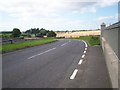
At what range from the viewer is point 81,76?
941cm

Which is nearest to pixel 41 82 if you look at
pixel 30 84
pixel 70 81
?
pixel 30 84

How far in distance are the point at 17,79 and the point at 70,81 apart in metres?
2.21

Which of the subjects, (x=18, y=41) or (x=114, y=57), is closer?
(x=114, y=57)

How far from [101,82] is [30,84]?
2.62 meters

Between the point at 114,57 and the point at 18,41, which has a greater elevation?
the point at 114,57

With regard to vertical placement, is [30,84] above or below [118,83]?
below

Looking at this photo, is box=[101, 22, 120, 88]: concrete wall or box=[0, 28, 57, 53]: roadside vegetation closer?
box=[101, 22, 120, 88]: concrete wall

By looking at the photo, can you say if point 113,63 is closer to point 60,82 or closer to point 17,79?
point 60,82

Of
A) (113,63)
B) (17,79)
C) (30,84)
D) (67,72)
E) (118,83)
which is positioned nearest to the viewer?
(118,83)

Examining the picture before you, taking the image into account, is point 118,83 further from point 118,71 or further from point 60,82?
point 60,82

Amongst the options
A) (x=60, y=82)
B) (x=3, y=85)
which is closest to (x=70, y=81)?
(x=60, y=82)

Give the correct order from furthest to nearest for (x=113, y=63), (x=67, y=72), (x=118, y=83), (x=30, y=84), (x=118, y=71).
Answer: (x=67, y=72) → (x=30, y=84) → (x=113, y=63) → (x=118, y=71) → (x=118, y=83)

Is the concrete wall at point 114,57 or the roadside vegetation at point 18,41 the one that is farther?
the roadside vegetation at point 18,41

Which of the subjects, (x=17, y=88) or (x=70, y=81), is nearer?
(x=17, y=88)
